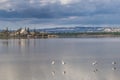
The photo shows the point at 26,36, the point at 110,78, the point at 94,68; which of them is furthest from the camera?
the point at 26,36

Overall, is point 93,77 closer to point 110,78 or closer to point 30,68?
point 110,78

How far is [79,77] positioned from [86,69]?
3607 millimetres

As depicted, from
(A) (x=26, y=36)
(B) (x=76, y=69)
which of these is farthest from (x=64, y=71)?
(A) (x=26, y=36)

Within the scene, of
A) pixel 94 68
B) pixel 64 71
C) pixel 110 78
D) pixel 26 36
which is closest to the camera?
pixel 110 78

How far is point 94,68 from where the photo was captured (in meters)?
25.2

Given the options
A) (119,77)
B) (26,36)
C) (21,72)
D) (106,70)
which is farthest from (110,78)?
(26,36)

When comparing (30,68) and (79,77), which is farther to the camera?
(30,68)

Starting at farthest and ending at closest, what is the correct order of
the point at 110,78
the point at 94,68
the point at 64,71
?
the point at 94,68
the point at 64,71
the point at 110,78

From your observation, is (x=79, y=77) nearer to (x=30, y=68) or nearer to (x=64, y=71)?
(x=64, y=71)

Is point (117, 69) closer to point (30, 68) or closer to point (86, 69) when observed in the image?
point (86, 69)

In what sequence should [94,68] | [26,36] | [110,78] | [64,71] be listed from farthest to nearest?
[26,36], [94,68], [64,71], [110,78]

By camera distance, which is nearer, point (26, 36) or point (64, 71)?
point (64, 71)

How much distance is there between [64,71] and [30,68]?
3.17 meters

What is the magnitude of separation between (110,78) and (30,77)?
3.84m
